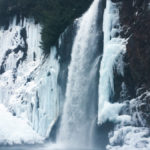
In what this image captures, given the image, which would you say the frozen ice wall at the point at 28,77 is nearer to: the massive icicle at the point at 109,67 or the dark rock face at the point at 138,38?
the massive icicle at the point at 109,67

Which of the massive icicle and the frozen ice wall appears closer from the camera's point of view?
the massive icicle

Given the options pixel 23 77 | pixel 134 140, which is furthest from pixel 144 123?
pixel 23 77

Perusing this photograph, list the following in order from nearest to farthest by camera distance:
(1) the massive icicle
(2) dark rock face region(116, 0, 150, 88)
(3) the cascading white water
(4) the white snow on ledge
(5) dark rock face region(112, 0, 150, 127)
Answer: (5) dark rock face region(112, 0, 150, 127)
(2) dark rock face region(116, 0, 150, 88)
(1) the massive icicle
(3) the cascading white water
(4) the white snow on ledge

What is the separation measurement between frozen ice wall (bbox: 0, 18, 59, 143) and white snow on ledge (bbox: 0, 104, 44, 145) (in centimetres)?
30

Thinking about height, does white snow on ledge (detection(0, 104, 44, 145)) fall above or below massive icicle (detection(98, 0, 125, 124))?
below

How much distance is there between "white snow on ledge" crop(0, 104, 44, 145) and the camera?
2173 cm

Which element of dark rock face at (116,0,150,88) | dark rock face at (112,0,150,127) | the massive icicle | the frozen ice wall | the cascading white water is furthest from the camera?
the frozen ice wall

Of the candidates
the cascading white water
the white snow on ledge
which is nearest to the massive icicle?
the cascading white water

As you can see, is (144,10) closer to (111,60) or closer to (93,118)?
(111,60)

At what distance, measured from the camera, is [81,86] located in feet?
61.8

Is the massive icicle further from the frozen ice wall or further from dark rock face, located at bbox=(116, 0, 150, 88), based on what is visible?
the frozen ice wall

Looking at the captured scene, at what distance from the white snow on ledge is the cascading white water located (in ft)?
8.31

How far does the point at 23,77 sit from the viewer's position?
2612 centimetres

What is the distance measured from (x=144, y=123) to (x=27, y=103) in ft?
35.2
